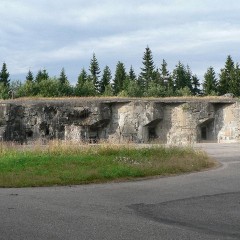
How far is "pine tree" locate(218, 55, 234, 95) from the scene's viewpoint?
85562mm

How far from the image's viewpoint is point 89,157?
18094mm

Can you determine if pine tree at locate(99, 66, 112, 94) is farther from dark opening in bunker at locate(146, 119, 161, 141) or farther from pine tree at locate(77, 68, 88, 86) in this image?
dark opening in bunker at locate(146, 119, 161, 141)

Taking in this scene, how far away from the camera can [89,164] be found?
649 inches

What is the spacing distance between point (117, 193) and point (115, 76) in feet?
274

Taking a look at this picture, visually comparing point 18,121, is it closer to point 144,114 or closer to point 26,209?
point 144,114

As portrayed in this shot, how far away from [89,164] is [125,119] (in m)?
28.6

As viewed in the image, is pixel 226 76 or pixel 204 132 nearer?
pixel 204 132

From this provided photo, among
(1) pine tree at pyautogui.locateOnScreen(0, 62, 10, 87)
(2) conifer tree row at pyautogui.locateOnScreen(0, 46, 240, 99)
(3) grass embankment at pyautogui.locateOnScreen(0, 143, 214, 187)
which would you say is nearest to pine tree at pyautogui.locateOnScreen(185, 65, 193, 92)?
(2) conifer tree row at pyautogui.locateOnScreen(0, 46, 240, 99)

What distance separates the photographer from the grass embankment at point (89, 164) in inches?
533

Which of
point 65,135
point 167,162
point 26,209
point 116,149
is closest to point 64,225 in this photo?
point 26,209

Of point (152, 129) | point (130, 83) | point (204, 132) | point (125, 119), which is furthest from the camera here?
point (130, 83)

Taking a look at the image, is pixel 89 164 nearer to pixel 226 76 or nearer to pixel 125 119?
pixel 125 119

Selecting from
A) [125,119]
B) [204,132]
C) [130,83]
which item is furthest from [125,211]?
[130,83]

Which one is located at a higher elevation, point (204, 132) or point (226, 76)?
point (226, 76)
